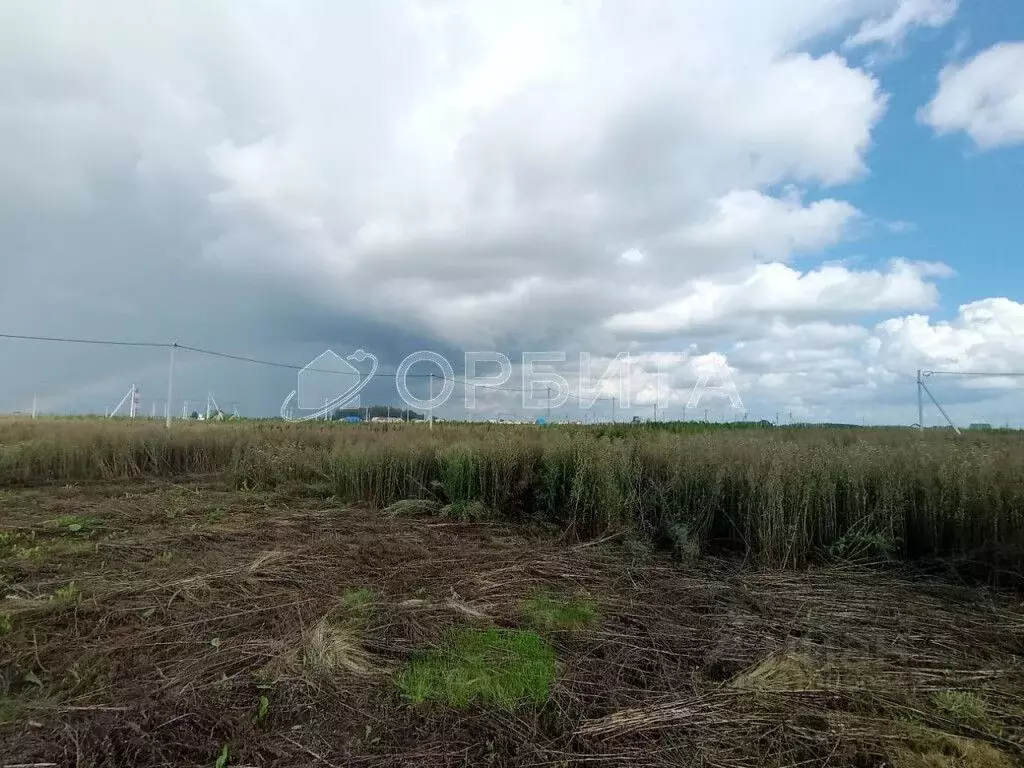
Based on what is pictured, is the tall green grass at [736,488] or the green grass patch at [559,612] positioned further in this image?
the tall green grass at [736,488]

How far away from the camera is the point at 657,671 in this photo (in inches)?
123

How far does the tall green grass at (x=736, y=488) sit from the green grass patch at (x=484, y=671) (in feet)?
8.60

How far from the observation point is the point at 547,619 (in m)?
3.79

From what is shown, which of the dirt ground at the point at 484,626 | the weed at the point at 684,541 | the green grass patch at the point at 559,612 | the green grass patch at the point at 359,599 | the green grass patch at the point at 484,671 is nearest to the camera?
the dirt ground at the point at 484,626

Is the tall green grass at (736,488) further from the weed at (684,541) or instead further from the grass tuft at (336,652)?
the grass tuft at (336,652)

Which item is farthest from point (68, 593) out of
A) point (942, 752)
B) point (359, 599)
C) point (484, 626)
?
point (942, 752)

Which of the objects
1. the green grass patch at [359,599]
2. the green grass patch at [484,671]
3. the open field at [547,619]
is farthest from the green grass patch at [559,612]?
the green grass patch at [359,599]

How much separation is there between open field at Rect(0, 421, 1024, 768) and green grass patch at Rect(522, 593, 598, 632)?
26 mm

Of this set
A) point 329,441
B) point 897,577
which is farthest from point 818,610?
point 329,441

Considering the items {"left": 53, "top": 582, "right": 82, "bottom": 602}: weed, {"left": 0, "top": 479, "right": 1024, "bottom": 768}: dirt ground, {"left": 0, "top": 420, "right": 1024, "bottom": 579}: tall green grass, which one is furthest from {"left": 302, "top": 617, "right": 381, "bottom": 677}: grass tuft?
{"left": 0, "top": 420, "right": 1024, "bottom": 579}: tall green grass

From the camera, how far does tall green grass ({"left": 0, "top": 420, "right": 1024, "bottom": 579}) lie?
4.87 m

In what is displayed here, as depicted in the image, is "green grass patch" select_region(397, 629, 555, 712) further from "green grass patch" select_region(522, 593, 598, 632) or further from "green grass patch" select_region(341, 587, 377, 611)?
"green grass patch" select_region(341, 587, 377, 611)

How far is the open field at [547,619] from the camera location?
2.48 m

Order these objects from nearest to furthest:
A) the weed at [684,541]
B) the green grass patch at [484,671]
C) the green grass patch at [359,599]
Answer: the green grass patch at [484,671] < the green grass patch at [359,599] < the weed at [684,541]
